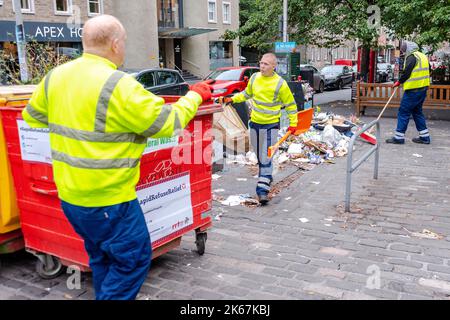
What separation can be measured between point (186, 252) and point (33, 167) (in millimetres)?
1574

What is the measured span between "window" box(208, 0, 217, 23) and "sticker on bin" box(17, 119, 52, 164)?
33051 millimetres

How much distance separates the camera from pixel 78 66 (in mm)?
2551

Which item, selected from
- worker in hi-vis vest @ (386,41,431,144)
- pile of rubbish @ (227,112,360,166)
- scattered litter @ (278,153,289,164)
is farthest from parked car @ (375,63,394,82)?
scattered litter @ (278,153,289,164)

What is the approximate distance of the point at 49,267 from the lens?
150 inches

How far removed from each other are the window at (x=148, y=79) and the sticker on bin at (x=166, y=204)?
9405mm

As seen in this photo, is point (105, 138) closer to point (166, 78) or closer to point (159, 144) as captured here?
point (159, 144)

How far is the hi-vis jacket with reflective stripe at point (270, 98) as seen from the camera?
5.82 metres

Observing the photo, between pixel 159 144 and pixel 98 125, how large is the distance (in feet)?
3.49

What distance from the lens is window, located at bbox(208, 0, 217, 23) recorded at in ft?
115

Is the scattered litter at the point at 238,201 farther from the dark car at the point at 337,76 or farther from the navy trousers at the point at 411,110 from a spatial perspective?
the dark car at the point at 337,76

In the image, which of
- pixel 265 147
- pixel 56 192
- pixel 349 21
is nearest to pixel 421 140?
pixel 265 147

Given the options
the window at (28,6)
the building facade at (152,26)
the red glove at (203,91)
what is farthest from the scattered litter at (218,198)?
the window at (28,6)

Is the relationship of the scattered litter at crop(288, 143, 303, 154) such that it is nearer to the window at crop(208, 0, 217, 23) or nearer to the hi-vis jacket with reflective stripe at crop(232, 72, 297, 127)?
the hi-vis jacket with reflective stripe at crop(232, 72, 297, 127)
